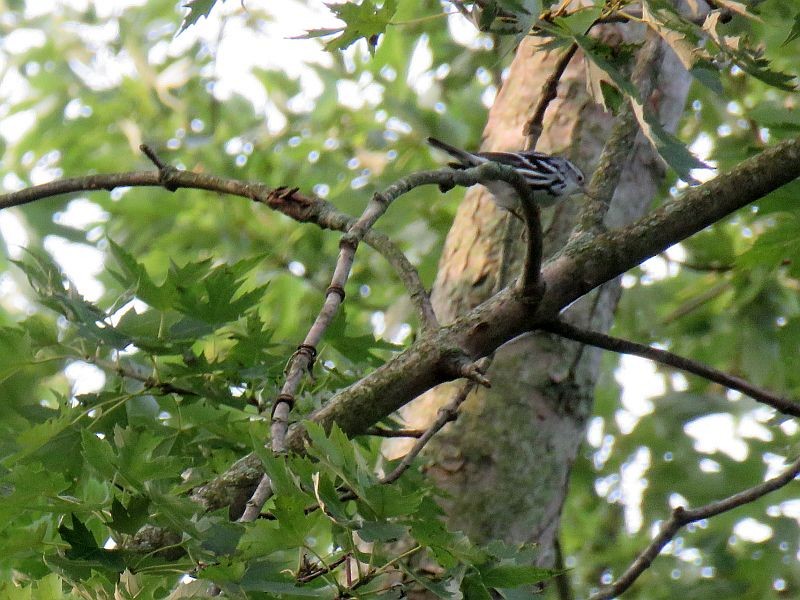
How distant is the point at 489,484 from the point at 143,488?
4.97ft

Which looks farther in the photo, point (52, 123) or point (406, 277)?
point (52, 123)

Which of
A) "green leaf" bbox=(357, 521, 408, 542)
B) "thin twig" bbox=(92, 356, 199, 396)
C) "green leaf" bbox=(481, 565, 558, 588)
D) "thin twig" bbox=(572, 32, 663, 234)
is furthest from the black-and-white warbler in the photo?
"green leaf" bbox=(357, 521, 408, 542)

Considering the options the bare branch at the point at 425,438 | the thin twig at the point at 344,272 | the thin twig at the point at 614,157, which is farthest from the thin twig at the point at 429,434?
the thin twig at the point at 614,157

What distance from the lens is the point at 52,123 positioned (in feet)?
23.6

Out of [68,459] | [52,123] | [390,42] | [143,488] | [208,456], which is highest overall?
[143,488]

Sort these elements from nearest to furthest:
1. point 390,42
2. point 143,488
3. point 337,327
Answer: point 143,488
point 337,327
point 390,42

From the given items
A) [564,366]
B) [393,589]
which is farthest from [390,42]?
[393,589]

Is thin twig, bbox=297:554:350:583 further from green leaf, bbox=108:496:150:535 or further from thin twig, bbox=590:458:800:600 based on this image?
thin twig, bbox=590:458:800:600

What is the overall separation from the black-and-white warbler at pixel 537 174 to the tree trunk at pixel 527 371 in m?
0.09

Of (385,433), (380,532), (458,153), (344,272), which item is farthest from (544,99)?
(380,532)

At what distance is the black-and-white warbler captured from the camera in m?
2.94

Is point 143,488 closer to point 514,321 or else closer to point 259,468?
point 259,468

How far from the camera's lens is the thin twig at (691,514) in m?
2.42

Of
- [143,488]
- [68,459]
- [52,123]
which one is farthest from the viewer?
[52,123]
